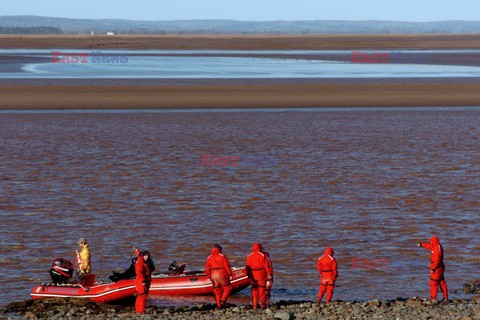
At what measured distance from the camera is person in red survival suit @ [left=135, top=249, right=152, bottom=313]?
746 inches

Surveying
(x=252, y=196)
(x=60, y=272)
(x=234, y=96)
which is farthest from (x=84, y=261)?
(x=234, y=96)

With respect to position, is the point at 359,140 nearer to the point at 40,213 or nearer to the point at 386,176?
the point at 386,176

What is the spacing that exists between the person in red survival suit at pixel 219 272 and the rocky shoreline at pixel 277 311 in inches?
14.9

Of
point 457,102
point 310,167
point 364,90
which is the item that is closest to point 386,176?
point 310,167

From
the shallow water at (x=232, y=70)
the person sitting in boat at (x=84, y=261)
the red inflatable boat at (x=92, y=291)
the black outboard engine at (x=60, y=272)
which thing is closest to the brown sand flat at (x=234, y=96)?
the shallow water at (x=232, y=70)

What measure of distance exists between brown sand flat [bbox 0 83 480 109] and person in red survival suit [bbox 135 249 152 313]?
1685 inches

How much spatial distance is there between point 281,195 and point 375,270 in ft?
33.6

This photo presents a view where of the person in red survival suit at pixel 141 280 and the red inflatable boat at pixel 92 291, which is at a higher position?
the person in red survival suit at pixel 141 280

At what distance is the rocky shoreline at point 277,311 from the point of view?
691 inches

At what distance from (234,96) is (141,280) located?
155 ft

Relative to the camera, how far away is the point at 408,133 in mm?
50000

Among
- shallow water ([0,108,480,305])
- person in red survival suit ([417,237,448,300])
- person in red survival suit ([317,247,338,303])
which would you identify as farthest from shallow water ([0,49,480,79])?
person in red survival suit ([317,247,338,303])

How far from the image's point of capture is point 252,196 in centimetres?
3300

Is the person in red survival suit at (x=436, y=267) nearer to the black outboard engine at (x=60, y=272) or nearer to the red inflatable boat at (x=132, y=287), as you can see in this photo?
the red inflatable boat at (x=132, y=287)
